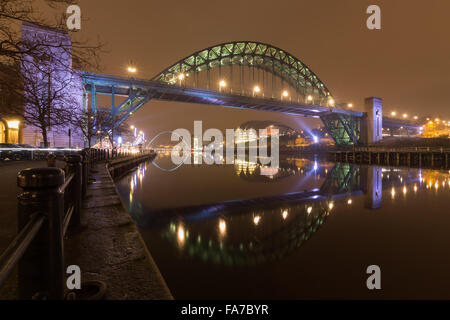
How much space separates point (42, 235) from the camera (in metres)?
1.03

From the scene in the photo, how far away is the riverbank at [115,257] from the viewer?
5.65 ft

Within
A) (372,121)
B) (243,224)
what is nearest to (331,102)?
(372,121)

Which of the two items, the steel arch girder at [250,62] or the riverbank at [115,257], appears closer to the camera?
the riverbank at [115,257]

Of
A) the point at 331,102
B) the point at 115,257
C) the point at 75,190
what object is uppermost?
the point at 331,102

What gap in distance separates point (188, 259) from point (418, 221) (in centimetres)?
514

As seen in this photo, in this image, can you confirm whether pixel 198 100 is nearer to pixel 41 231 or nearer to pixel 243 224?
pixel 243 224

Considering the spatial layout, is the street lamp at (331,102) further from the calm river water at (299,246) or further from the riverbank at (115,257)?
the riverbank at (115,257)

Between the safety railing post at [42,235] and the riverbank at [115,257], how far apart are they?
65cm

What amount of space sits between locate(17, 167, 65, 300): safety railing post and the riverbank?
0.65 m

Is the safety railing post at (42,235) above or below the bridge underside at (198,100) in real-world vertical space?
below

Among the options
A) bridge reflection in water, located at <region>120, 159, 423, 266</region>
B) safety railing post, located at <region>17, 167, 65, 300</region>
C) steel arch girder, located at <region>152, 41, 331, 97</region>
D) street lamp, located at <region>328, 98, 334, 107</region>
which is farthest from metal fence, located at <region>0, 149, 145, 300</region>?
street lamp, located at <region>328, 98, 334, 107</region>

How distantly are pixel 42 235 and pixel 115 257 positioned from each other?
52.2 inches

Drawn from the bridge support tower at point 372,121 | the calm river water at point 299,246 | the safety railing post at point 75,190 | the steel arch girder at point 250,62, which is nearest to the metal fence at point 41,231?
the calm river water at point 299,246

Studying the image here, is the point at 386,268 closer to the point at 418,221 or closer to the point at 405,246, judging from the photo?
the point at 405,246
